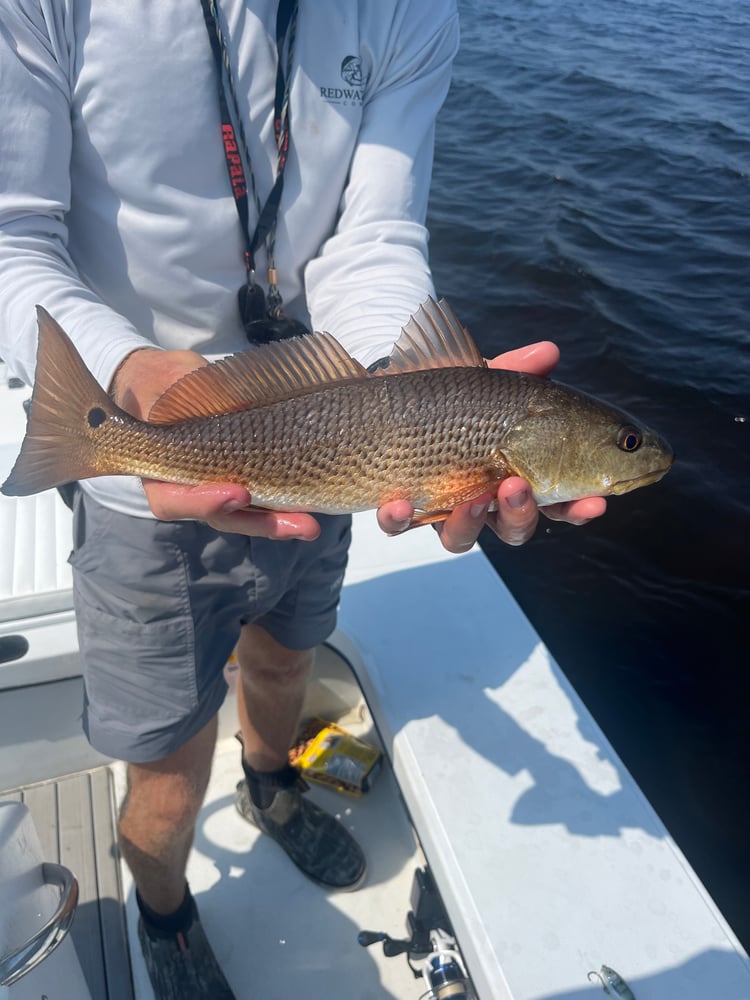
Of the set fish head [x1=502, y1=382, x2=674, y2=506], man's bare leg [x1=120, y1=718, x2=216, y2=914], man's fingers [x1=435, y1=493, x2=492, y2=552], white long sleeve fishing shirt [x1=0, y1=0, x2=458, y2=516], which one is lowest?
man's bare leg [x1=120, y1=718, x2=216, y2=914]

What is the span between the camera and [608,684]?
5.97m

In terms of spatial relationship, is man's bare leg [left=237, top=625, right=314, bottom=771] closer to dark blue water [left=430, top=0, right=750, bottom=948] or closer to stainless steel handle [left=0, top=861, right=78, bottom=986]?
stainless steel handle [left=0, top=861, right=78, bottom=986]

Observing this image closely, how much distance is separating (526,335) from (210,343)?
732 centimetres

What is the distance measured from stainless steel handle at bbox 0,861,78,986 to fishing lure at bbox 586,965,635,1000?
5.44 feet

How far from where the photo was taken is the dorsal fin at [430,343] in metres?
2.43

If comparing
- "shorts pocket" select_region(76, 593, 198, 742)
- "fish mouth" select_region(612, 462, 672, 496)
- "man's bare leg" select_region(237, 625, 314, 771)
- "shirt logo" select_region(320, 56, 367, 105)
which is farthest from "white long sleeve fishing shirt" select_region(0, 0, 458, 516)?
"man's bare leg" select_region(237, 625, 314, 771)

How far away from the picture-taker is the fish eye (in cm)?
248

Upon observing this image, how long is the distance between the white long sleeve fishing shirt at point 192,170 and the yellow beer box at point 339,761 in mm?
2076

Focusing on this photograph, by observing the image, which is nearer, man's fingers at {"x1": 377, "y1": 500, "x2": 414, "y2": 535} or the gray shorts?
man's fingers at {"x1": 377, "y1": 500, "x2": 414, "y2": 535}

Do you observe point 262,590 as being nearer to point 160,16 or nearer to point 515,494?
point 515,494

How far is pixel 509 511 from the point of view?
232cm

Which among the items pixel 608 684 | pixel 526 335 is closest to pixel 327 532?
pixel 608 684

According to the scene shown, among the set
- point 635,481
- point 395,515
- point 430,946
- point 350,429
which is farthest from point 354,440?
point 430,946

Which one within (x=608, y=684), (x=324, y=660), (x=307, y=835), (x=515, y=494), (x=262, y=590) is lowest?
(x=608, y=684)
